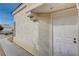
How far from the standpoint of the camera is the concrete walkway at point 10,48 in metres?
3.58

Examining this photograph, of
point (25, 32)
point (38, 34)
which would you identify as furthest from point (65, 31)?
point (25, 32)

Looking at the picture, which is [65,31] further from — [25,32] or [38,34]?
[25,32]

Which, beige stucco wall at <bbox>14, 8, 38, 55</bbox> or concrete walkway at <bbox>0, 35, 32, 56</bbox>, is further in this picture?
beige stucco wall at <bbox>14, 8, 38, 55</bbox>

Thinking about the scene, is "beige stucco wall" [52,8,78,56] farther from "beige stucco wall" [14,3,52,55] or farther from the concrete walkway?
the concrete walkway

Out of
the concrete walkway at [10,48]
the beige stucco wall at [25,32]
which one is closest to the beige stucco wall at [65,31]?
the beige stucco wall at [25,32]

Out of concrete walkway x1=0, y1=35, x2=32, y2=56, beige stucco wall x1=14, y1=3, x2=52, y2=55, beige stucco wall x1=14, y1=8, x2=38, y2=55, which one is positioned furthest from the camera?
beige stucco wall x1=14, y1=3, x2=52, y2=55

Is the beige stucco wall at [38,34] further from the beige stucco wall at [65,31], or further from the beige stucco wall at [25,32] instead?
the beige stucco wall at [65,31]

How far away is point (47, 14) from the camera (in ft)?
14.5

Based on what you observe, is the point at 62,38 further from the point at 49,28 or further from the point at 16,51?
the point at 16,51

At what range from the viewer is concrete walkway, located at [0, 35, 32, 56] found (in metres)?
3.58

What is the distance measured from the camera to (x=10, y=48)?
385 cm

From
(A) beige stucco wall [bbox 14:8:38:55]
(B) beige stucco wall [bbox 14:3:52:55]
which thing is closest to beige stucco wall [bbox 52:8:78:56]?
(B) beige stucco wall [bbox 14:3:52:55]

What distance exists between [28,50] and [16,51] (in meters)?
0.40

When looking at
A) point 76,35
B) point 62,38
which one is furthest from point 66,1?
point 62,38
